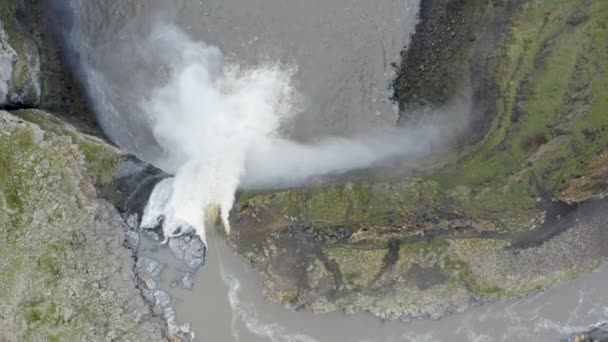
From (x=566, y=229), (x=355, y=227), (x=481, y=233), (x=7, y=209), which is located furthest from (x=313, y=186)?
(x=7, y=209)

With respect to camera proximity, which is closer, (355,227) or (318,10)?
(355,227)

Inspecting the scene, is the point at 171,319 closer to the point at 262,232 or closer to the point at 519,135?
the point at 262,232

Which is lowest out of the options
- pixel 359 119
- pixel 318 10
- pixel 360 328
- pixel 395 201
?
pixel 360 328

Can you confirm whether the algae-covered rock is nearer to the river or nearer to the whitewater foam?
the river

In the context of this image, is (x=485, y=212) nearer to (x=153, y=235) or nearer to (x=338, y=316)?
(x=338, y=316)

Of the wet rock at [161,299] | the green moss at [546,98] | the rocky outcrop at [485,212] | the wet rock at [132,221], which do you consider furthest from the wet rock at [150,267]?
the green moss at [546,98]

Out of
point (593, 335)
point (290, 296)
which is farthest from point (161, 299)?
point (593, 335)
